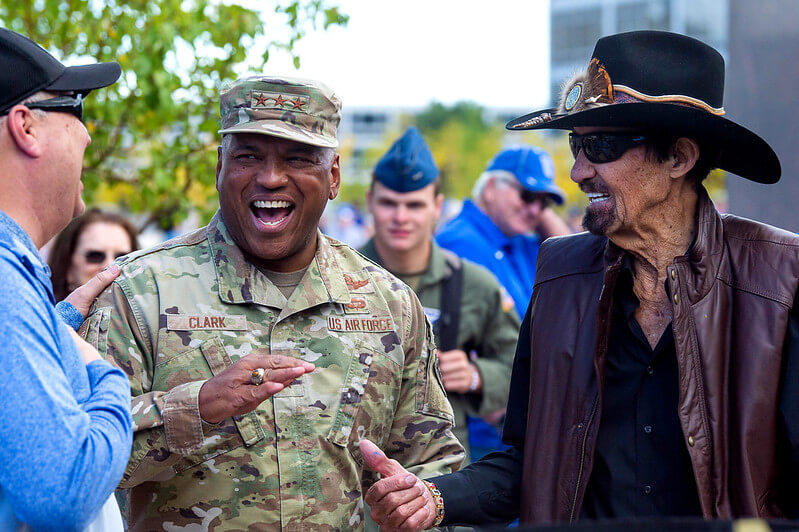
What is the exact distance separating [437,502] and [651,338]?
89cm

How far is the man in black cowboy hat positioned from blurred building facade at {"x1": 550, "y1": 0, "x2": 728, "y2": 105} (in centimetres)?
4337

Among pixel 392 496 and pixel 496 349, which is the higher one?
pixel 392 496

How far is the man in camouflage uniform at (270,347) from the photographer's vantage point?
2.68 meters

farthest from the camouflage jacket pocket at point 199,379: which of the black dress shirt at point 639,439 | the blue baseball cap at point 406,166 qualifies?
the blue baseball cap at point 406,166

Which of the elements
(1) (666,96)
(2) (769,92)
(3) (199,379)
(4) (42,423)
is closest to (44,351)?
(4) (42,423)

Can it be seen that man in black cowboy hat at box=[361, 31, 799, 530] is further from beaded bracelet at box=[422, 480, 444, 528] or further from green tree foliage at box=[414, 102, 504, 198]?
green tree foliage at box=[414, 102, 504, 198]

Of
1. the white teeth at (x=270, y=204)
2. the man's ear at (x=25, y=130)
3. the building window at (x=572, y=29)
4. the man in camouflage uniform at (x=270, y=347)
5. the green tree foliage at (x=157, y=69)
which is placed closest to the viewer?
the man's ear at (x=25, y=130)

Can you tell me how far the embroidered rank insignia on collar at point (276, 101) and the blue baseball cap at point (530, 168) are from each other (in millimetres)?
3728

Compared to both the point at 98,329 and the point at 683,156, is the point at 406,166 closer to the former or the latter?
the point at 683,156

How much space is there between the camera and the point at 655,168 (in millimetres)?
2893

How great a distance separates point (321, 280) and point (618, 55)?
1.25 m

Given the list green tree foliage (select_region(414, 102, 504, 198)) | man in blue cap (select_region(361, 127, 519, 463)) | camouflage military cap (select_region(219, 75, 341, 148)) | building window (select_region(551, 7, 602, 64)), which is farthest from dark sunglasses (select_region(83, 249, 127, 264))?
building window (select_region(551, 7, 602, 64))

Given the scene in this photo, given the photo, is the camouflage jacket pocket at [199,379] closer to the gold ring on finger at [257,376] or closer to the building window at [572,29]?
the gold ring on finger at [257,376]

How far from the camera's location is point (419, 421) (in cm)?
308
